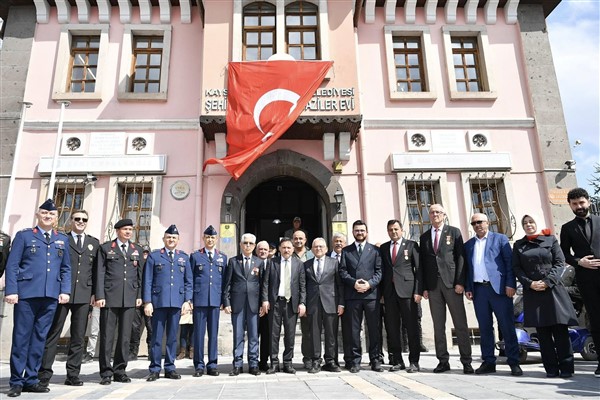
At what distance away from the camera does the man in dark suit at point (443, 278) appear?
216 inches

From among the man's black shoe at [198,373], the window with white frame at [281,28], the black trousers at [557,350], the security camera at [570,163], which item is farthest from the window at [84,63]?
the security camera at [570,163]

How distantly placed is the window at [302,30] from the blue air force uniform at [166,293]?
645 centimetres

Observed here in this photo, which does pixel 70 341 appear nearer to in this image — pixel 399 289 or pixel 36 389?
pixel 36 389

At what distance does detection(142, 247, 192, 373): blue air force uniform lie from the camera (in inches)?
216

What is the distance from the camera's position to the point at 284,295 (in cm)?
595

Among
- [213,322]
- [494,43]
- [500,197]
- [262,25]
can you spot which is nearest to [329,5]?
[262,25]

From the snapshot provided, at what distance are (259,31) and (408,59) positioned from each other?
3854mm

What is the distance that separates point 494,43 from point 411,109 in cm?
298

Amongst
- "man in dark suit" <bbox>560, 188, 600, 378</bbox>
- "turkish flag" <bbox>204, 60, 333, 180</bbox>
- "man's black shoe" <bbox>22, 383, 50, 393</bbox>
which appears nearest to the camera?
"man's black shoe" <bbox>22, 383, 50, 393</bbox>

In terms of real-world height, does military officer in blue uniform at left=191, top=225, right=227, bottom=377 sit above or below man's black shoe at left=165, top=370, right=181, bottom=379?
above

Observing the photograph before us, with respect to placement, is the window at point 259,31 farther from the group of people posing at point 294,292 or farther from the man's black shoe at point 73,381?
the man's black shoe at point 73,381

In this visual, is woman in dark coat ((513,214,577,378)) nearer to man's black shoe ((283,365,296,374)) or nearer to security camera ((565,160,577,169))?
man's black shoe ((283,365,296,374))

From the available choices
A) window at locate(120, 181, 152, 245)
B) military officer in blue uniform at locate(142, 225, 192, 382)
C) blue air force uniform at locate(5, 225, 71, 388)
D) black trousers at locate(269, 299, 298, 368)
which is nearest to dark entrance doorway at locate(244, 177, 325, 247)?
window at locate(120, 181, 152, 245)

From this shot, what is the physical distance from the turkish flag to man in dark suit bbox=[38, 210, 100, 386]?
384cm
